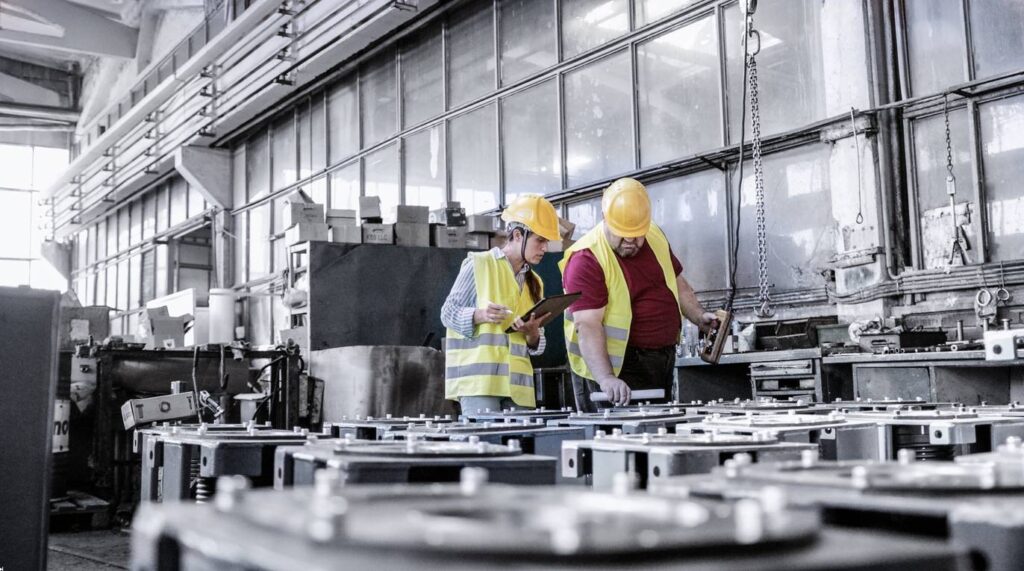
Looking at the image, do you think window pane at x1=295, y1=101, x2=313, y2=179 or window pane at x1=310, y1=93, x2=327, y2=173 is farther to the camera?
window pane at x1=295, y1=101, x2=313, y2=179

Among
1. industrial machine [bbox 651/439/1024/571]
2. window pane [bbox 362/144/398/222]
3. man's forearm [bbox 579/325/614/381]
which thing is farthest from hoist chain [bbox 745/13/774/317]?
industrial machine [bbox 651/439/1024/571]

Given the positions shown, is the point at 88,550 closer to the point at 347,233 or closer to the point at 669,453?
the point at 347,233

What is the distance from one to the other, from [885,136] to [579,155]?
3.21 m

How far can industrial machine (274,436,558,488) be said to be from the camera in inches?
52.7

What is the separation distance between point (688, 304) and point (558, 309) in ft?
2.81

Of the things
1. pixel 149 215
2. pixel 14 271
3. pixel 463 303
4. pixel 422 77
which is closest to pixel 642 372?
pixel 463 303

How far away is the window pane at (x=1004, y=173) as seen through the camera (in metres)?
6.05

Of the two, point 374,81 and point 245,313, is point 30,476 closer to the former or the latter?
point 374,81

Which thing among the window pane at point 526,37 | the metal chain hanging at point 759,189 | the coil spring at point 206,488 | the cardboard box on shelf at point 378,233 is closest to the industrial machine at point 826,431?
the coil spring at point 206,488

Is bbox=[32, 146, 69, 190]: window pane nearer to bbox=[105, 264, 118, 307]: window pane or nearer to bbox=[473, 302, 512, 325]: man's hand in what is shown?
bbox=[105, 264, 118, 307]: window pane

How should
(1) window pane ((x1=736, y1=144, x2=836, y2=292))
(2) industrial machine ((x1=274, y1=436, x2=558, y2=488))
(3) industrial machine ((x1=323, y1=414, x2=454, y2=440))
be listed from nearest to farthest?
(2) industrial machine ((x1=274, y1=436, x2=558, y2=488))
(3) industrial machine ((x1=323, y1=414, x2=454, y2=440))
(1) window pane ((x1=736, y1=144, x2=836, y2=292))

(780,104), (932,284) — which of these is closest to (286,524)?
(932,284)

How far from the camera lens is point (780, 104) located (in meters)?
7.38

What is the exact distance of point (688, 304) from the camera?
5000 millimetres
